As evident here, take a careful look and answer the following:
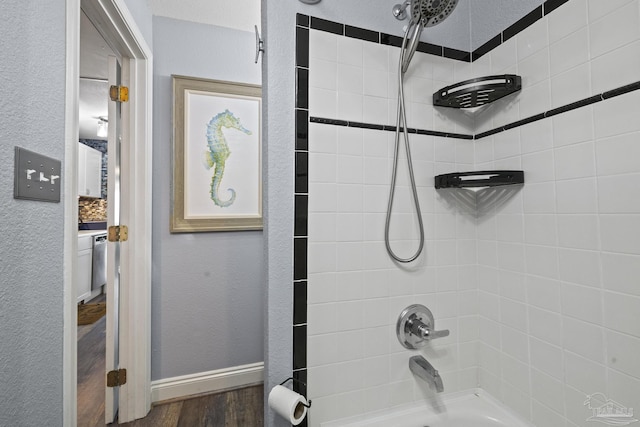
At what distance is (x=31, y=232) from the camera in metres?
→ 0.74

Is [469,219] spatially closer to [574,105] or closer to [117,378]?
[574,105]

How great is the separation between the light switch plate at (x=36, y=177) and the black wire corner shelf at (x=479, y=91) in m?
1.28

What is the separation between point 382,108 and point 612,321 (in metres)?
0.96

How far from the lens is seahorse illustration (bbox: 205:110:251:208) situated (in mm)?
1921

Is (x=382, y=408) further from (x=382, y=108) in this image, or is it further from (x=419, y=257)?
(x=382, y=108)

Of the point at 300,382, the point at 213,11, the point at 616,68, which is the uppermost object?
the point at 213,11

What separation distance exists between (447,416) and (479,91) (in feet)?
4.01

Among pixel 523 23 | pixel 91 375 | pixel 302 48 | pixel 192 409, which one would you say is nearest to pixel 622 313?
pixel 523 23

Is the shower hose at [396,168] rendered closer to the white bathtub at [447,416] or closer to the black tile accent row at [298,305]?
the black tile accent row at [298,305]

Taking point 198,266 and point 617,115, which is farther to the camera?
point 198,266

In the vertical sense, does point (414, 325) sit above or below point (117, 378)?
above

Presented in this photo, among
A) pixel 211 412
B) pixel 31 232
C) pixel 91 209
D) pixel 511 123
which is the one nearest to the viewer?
pixel 31 232

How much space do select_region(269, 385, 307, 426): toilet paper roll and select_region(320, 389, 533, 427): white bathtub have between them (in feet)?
0.64

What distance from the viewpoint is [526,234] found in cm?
105
